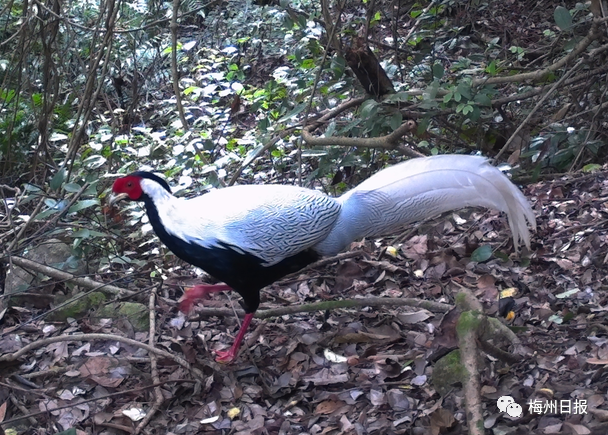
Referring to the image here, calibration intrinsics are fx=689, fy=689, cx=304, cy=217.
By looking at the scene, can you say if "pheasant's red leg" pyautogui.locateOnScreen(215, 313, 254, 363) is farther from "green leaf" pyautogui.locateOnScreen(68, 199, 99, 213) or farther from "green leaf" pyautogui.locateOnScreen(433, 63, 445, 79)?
"green leaf" pyautogui.locateOnScreen(433, 63, 445, 79)

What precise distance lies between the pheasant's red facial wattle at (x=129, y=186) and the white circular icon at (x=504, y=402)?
5.83ft

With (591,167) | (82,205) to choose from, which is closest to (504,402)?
(82,205)

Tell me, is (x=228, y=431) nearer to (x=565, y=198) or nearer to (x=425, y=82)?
(x=565, y=198)

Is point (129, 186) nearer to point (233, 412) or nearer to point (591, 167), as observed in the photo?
point (233, 412)

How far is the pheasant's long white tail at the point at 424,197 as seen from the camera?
122 inches

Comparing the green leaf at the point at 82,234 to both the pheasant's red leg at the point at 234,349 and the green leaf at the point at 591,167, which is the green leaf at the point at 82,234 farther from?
the green leaf at the point at 591,167

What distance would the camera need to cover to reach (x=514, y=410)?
250cm

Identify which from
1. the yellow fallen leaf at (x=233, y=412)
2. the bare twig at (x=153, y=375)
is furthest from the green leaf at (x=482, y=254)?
the bare twig at (x=153, y=375)

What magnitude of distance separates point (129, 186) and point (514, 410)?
6.20 feet

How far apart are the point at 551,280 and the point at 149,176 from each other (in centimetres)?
208

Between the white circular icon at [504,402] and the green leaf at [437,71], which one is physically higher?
the green leaf at [437,71]

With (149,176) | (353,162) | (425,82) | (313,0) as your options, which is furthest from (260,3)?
(149,176)

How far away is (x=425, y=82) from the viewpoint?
5191 millimetres

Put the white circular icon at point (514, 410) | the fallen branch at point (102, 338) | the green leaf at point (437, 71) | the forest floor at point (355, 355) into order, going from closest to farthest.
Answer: the white circular icon at point (514, 410)
the forest floor at point (355, 355)
the fallen branch at point (102, 338)
the green leaf at point (437, 71)
